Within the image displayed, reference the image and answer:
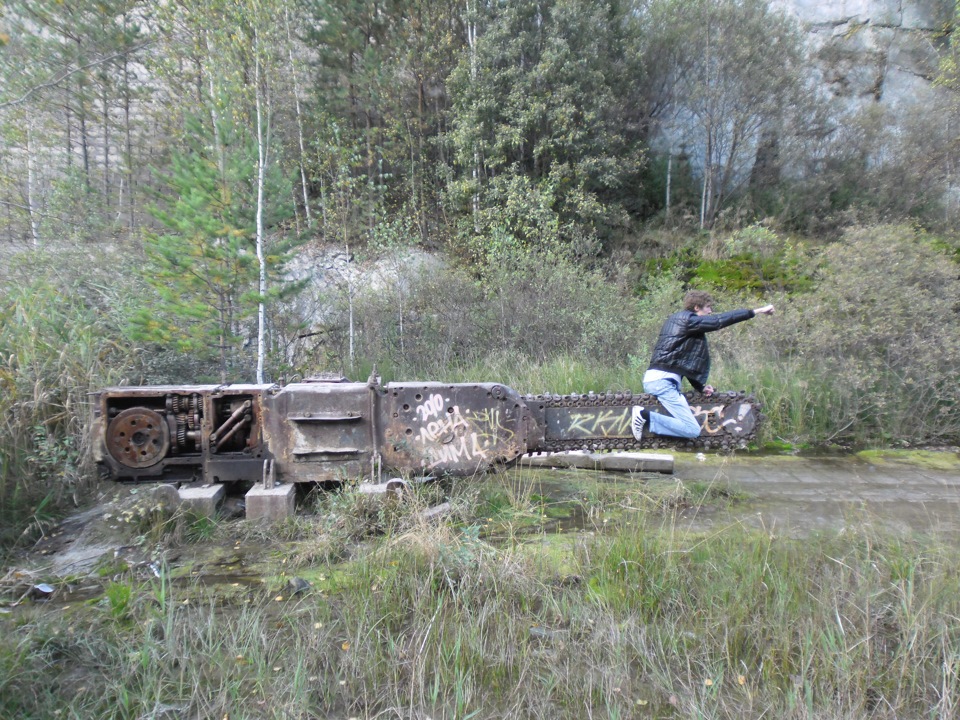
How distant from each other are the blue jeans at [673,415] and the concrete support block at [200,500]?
3841mm

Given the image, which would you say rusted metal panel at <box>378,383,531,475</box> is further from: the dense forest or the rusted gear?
the dense forest

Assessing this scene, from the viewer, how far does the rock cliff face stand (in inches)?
715

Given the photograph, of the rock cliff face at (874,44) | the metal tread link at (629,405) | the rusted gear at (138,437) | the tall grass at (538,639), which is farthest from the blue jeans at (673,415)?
the rock cliff face at (874,44)

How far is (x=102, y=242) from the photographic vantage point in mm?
9109

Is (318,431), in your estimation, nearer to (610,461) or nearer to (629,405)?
(629,405)

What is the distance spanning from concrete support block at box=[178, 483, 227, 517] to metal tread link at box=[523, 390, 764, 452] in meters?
2.77

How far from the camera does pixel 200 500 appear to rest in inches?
183

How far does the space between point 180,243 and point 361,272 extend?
454 centimetres

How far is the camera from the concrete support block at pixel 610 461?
6419mm

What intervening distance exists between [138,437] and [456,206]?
1194cm

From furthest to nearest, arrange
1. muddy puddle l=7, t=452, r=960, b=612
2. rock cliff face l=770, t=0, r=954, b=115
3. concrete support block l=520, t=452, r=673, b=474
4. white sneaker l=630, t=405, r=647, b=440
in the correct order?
rock cliff face l=770, t=0, r=954, b=115 → concrete support block l=520, t=452, r=673, b=474 → white sneaker l=630, t=405, r=647, b=440 → muddy puddle l=7, t=452, r=960, b=612

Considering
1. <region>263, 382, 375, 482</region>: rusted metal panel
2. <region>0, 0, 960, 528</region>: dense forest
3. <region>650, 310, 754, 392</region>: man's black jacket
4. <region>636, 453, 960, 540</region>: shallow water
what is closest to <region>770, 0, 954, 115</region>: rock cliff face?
<region>0, 0, 960, 528</region>: dense forest

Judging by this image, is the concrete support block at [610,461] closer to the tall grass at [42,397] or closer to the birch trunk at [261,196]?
the birch trunk at [261,196]

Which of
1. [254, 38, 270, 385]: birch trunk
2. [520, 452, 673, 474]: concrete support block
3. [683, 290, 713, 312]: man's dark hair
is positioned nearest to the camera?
[683, 290, 713, 312]: man's dark hair
